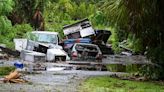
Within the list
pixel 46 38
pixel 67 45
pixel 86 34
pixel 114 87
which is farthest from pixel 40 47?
pixel 114 87

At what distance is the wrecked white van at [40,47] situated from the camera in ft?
106

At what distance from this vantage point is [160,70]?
20469 millimetres

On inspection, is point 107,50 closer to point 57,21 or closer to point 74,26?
point 74,26

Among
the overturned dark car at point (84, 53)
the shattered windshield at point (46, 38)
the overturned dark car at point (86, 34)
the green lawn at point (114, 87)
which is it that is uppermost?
the overturned dark car at point (86, 34)

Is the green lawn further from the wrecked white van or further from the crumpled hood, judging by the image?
the crumpled hood

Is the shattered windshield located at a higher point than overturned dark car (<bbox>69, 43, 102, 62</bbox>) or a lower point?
higher

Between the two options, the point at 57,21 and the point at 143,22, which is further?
the point at 57,21

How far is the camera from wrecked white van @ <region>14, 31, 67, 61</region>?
32438 mm

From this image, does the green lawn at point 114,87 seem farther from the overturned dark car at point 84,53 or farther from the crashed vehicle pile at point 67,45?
the overturned dark car at point 84,53

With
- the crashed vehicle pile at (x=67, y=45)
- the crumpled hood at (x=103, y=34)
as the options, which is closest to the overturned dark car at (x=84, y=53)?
the crashed vehicle pile at (x=67, y=45)

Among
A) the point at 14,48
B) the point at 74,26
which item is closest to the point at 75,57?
the point at 14,48

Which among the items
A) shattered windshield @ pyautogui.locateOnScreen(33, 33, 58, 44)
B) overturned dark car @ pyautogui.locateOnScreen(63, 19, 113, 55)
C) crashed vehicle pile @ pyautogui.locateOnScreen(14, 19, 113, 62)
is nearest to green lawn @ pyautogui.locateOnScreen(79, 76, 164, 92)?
crashed vehicle pile @ pyautogui.locateOnScreen(14, 19, 113, 62)

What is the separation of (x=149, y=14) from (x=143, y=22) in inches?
23.9

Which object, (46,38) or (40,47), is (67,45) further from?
(40,47)
